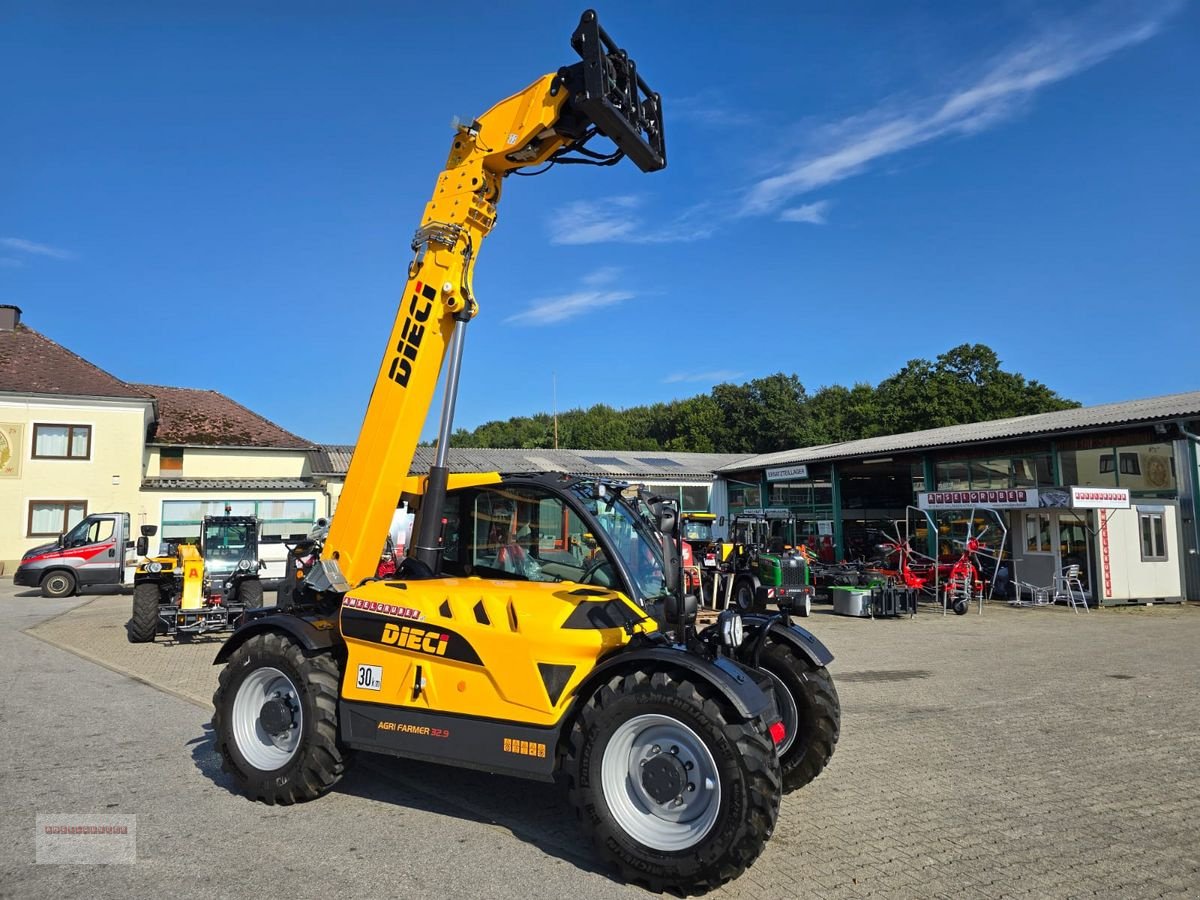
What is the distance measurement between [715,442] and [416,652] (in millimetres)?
62083

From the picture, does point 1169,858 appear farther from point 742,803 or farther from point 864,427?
point 864,427

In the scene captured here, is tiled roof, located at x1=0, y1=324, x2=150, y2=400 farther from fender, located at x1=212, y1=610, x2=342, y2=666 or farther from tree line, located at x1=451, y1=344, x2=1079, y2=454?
tree line, located at x1=451, y1=344, x2=1079, y2=454

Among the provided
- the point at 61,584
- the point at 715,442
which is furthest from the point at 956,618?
the point at 715,442

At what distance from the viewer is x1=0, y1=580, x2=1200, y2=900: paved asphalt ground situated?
3838mm

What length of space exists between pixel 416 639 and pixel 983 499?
1644 cm

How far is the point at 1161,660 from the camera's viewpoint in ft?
→ 34.7

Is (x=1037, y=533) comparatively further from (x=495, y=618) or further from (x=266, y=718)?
(x=266, y=718)

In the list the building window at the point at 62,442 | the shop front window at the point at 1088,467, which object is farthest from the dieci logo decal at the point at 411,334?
the building window at the point at 62,442

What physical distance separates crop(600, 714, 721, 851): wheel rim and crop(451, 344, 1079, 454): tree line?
4796 cm

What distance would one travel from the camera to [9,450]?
1083 inches

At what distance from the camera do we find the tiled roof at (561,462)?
3406 cm

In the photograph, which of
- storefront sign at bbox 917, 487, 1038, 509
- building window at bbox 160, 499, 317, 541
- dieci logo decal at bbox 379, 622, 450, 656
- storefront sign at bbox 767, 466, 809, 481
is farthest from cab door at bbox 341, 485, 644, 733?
building window at bbox 160, 499, 317, 541

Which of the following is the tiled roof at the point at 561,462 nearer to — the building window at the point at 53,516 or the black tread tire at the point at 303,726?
the building window at the point at 53,516

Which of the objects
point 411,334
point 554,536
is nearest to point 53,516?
point 411,334
